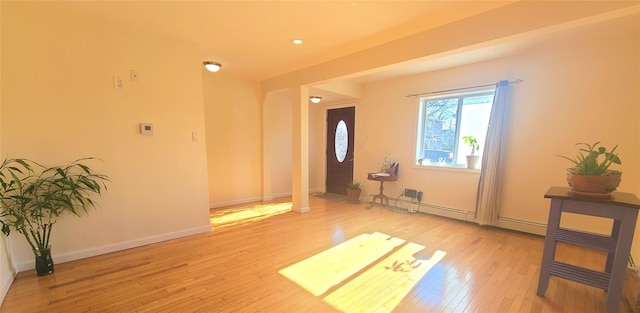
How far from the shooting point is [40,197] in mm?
2193

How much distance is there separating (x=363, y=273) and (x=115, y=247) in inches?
105

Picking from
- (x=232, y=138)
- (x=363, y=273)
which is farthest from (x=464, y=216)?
(x=232, y=138)

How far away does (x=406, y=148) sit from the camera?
455 cm

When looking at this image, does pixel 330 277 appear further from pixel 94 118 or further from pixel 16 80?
pixel 16 80

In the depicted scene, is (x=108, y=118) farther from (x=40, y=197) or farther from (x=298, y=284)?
(x=298, y=284)

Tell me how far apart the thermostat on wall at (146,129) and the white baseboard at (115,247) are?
1214mm

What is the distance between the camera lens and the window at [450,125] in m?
3.81

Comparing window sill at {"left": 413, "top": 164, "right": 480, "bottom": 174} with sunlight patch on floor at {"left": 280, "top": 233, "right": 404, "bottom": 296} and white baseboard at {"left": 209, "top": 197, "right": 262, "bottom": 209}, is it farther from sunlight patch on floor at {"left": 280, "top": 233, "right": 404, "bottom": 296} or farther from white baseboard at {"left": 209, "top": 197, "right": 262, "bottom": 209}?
white baseboard at {"left": 209, "top": 197, "right": 262, "bottom": 209}

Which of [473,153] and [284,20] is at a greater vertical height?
[284,20]

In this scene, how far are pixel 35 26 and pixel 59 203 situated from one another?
1.61 metres

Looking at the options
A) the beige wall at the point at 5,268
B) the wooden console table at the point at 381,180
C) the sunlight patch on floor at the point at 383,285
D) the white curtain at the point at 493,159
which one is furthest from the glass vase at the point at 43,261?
the white curtain at the point at 493,159

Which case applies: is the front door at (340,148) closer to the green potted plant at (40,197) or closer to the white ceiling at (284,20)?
the white ceiling at (284,20)

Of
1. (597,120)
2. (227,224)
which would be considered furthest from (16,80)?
(597,120)

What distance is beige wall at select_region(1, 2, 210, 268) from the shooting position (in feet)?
7.18
